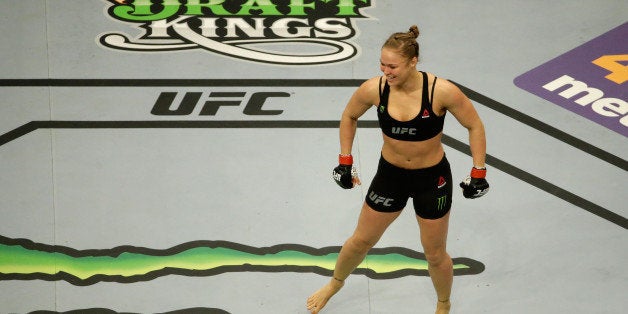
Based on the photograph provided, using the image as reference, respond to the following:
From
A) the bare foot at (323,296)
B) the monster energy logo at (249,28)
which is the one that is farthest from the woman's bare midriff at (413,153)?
the monster energy logo at (249,28)

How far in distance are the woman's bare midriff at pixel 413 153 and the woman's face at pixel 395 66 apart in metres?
0.39

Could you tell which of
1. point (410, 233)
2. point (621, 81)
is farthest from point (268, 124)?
point (621, 81)

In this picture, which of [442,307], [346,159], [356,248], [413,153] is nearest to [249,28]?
[346,159]

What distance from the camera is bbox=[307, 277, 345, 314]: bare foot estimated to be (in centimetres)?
558

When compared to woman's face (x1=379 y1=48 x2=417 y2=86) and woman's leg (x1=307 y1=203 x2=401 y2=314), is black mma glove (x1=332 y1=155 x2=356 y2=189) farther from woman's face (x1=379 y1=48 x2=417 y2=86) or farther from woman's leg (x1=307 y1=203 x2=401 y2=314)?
woman's face (x1=379 y1=48 x2=417 y2=86)

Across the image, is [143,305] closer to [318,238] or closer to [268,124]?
[318,238]

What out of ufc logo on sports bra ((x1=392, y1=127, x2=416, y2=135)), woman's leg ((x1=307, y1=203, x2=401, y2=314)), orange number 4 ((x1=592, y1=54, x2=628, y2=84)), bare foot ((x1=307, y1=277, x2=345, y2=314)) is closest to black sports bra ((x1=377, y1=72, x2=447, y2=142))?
ufc logo on sports bra ((x1=392, y1=127, x2=416, y2=135))

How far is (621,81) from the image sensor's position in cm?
725

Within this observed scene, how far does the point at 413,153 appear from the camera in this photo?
4.93m

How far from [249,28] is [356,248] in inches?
118

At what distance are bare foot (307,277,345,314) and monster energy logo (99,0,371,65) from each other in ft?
7.72

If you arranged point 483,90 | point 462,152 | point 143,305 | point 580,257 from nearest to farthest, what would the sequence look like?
1. point 143,305
2. point 580,257
3. point 462,152
4. point 483,90

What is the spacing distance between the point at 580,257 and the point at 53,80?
423 cm

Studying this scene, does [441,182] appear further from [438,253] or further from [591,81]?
[591,81]
